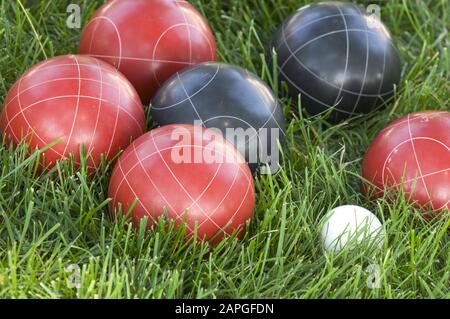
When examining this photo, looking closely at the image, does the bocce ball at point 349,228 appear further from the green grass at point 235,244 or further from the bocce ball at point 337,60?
the bocce ball at point 337,60

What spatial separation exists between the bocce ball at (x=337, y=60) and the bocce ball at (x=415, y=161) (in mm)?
383

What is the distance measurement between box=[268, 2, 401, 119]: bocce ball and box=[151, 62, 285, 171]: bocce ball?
1.09 feet

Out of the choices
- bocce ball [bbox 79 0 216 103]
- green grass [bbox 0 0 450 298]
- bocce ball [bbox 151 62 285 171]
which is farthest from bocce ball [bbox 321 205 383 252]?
bocce ball [bbox 79 0 216 103]

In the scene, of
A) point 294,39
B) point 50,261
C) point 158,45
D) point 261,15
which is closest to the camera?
point 50,261

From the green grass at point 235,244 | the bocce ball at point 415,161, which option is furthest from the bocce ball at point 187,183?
the bocce ball at point 415,161

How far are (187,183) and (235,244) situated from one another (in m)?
0.25

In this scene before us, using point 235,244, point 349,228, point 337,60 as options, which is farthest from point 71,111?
point 337,60

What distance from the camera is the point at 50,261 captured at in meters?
2.32

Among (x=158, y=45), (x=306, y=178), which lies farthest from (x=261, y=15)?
(x=306, y=178)

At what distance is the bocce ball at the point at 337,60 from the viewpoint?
312 cm

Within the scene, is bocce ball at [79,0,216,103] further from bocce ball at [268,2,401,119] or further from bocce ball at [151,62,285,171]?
bocce ball at [268,2,401,119]

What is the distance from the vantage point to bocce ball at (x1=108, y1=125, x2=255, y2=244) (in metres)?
2.43

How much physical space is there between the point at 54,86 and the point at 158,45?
1.56ft

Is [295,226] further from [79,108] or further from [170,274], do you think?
[79,108]
